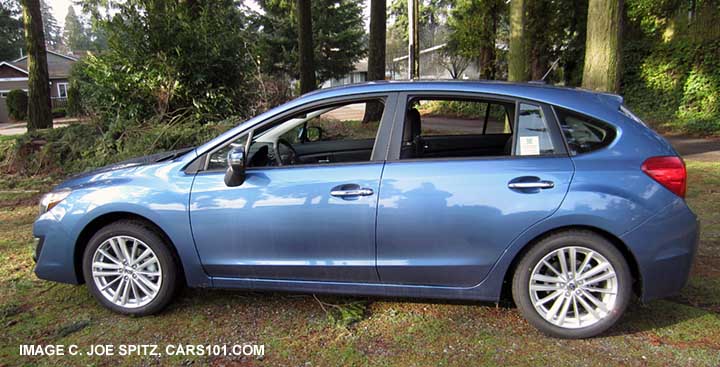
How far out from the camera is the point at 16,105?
34125 millimetres

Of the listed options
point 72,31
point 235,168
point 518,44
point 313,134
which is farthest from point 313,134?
point 72,31

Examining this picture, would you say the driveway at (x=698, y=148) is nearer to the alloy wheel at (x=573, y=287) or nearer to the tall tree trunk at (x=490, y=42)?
the alloy wheel at (x=573, y=287)

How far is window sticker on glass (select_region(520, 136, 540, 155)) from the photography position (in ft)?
10.4

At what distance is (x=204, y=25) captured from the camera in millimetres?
9945

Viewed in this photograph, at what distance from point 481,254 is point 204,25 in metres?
8.61

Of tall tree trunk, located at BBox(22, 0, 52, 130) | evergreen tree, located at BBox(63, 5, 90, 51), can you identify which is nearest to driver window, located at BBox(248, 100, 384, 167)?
tall tree trunk, located at BBox(22, 0, 52, 130)

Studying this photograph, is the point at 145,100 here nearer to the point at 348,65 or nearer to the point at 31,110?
the point at 31,110

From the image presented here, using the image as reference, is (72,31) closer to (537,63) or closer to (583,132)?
(537,63)

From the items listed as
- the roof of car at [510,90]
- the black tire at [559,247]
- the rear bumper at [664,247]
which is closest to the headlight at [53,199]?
the roof of car at [510,90]

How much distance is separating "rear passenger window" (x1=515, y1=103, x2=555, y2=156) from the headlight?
3203 mm

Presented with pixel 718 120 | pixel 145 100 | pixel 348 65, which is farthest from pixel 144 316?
pixel 348 65

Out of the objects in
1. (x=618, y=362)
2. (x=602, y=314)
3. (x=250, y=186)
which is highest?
(x=250, y=186)

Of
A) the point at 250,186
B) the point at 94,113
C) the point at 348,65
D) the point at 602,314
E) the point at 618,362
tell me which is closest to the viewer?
the point at 618,362

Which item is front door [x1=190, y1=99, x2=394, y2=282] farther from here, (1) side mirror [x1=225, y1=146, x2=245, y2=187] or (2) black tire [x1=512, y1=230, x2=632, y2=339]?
(2) black tire [x1=512, y1=230, x2=632, y2=339]
